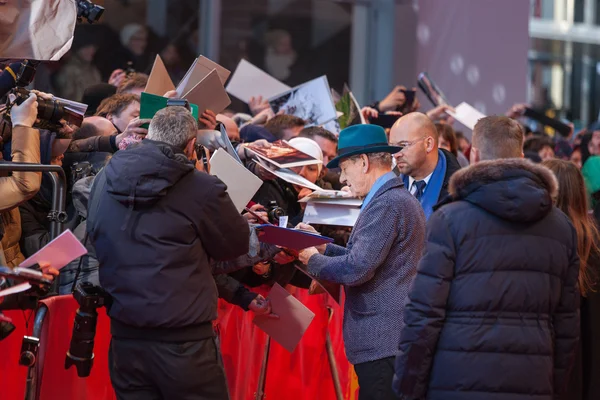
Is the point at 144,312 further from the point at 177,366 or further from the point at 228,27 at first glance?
the point at 228,27

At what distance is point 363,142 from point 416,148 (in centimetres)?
92

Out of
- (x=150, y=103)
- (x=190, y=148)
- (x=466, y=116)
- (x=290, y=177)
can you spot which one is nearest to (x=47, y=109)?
(x=150, y=103)

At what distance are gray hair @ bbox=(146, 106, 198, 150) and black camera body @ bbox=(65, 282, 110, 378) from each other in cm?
64

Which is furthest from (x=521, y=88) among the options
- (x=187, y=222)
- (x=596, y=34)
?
(x=187, y=222)

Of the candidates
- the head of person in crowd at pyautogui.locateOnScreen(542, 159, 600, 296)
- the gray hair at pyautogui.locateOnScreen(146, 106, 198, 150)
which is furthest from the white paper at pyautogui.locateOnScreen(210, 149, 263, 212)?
the head of person in crowd at pyautogui.locateOnScreen(542, 159, 600, 296)

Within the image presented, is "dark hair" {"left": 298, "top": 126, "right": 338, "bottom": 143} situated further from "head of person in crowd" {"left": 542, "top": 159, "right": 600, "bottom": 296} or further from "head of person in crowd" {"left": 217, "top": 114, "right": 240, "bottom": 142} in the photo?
"head of person in crowd" {"left": 542, "top": 159, "right": 600, "bottom": 296}

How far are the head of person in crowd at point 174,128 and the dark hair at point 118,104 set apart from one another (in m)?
1.18

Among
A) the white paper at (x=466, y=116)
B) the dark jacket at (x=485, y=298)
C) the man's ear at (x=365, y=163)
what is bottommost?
the dark jacket at (x=485, y=298)

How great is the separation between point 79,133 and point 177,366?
5.55ft

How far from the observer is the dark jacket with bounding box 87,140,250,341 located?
364cm

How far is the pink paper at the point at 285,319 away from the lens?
4.69 metres

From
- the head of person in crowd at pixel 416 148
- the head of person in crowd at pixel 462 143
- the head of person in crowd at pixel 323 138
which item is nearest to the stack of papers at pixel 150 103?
the head of person in crowd at pixel 416 148

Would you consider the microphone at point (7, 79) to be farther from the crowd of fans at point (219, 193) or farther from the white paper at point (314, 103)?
the white paper at point (314, 103)

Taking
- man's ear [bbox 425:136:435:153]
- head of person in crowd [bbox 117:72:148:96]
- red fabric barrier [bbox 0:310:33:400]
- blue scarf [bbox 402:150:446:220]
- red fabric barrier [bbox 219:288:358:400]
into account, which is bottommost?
red fabric barrier [bbox 219:288:358:400]
